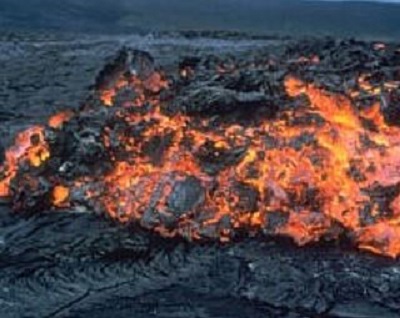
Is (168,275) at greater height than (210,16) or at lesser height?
lesser

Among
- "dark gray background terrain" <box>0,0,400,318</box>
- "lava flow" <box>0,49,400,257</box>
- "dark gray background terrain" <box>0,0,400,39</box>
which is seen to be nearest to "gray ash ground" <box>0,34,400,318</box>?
"dark gray background terrain" <box>0,0,400,318</box>

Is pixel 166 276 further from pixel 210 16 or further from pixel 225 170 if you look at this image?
pixel 210 16

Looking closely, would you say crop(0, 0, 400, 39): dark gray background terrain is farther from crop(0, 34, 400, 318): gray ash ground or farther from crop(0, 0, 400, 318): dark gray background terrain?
crop(0, 34, 400, 318): gray ash ground

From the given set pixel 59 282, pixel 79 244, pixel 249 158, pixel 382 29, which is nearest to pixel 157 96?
pixel 249 158

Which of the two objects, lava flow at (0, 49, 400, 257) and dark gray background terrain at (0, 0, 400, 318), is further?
lava flow at (0, 49, 400, 257)

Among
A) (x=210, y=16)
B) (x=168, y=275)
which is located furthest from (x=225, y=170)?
(x=210, y=16)

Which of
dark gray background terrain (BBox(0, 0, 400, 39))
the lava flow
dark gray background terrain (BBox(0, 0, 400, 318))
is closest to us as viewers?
dark gray background terrain (BBox(0, 0, 400, 318))
